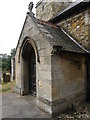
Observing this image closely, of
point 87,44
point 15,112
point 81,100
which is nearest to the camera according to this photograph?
point 15,112

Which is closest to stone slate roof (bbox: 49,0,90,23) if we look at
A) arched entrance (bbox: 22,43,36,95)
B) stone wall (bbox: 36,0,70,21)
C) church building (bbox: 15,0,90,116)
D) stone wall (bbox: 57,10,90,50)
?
church building (bbox: 15,0,90,116)

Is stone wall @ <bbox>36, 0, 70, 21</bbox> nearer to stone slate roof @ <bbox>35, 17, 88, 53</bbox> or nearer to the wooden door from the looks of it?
the wooden door

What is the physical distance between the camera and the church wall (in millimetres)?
4855

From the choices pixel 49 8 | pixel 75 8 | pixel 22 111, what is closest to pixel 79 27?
pixel 75 8

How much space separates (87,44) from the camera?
6.48m

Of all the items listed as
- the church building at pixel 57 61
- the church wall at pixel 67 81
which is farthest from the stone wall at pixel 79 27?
the church wall at pixel 67 81

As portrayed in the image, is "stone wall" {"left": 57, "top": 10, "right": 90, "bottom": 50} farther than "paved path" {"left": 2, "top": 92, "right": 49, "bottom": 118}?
Yes

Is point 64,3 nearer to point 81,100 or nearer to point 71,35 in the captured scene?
point 71,35

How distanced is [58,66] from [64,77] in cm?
60

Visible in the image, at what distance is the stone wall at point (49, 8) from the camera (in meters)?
11.7

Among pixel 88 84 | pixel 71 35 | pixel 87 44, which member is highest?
pixel 71 35

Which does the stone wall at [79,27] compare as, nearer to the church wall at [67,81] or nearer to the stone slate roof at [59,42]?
the stone slate roof at [59,42]

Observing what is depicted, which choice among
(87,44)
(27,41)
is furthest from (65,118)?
(27,41)

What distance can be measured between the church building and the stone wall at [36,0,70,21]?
11.6ft
